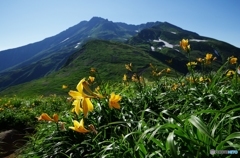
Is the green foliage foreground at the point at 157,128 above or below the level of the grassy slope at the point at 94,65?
above

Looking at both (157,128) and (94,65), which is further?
(94,65)

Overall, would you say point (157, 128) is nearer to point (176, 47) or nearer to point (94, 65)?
point (94, 65)

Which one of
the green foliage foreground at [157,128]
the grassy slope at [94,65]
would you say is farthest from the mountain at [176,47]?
the green foliage foreground at [157,128]

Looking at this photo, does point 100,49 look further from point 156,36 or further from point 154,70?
point 154,70

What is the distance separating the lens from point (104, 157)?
2332 millimetres

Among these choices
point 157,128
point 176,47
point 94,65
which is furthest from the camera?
point 176,47

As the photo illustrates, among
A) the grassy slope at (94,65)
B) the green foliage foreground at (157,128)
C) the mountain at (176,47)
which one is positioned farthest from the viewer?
the mountain at (176,47)

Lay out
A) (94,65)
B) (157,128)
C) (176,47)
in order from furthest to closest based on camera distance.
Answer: (176,47) → (94,65) → (157,128)

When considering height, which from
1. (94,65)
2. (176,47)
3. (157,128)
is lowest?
(94,65)

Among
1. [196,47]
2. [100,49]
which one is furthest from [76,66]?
[196,47]

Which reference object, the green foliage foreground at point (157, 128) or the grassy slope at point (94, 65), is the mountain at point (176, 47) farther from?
the green foliage foreground at point (157, 128)

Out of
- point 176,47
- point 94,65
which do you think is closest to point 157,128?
point 94,65

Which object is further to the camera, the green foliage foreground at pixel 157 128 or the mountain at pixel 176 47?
the mountain at pixel 176 47

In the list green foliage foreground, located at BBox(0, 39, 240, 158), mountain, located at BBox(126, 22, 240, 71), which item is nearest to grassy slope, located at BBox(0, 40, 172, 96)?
mountain, located at BBox(126, 22, 240, 71)
